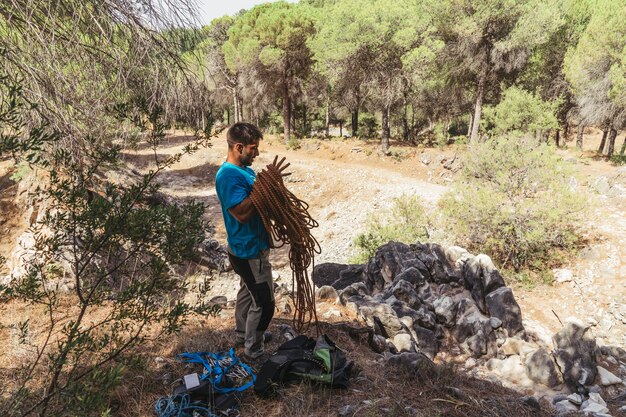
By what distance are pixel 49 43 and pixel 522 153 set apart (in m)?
10.3

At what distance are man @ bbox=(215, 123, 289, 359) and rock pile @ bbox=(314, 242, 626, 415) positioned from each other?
1496mm

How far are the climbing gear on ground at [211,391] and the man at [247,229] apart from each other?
0.28 meters

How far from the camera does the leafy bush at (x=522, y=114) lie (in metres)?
19.0

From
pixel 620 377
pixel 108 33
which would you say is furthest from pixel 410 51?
pixel 108 33

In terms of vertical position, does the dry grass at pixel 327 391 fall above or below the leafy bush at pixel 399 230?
above

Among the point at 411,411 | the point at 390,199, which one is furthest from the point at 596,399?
the point at 390,199

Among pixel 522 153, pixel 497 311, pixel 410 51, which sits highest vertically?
pixel 410 51

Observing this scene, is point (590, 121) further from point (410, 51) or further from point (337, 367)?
point (337, 367)

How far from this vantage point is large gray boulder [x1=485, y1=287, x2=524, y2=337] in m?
6.36

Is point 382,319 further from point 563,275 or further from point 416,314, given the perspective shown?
point 563,275

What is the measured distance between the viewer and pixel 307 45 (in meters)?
21.1

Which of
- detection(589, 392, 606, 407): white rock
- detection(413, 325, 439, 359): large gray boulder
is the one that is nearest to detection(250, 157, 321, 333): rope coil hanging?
detection(413, 325, 439, 359): large gray boulder

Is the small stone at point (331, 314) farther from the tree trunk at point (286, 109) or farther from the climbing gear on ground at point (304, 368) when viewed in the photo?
the tree trunk at point (286, 109)

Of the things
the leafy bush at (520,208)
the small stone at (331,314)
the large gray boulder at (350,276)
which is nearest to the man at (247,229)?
the small stone at (331,314)
